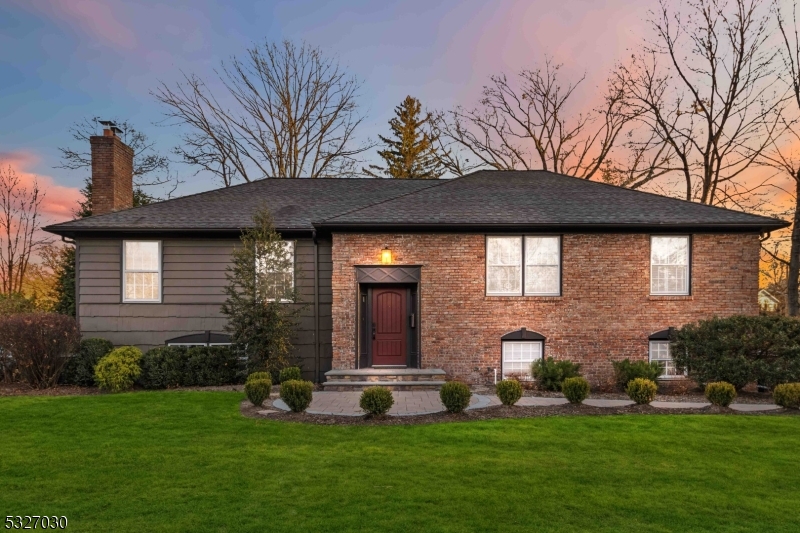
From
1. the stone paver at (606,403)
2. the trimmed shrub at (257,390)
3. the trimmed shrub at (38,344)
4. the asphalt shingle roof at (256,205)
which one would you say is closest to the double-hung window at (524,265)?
the stone paver at (606,403)

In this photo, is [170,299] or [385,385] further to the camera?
[170,299]

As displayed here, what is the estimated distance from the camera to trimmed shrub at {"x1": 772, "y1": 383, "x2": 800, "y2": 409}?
8.49 meters

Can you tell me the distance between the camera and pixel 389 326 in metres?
12.1

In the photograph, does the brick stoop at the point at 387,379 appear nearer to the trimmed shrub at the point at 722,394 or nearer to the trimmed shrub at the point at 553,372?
the trimmed shrub at the point at 553,372

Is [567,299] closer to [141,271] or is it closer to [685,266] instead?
[685,266]

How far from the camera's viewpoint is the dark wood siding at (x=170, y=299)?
12.5m

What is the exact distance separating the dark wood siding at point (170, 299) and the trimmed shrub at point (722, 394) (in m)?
8.53

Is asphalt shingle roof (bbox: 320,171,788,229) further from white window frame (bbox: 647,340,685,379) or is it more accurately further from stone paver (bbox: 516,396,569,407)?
stone paver (bbox: 516,396,569,407)

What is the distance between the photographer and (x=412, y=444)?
6613 millimetres

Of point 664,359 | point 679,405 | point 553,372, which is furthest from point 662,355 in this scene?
point 553,372

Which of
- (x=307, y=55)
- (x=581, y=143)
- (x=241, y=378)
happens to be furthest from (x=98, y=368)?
(x=581, y=143)

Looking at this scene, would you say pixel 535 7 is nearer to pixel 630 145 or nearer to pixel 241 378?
pixel 630 145

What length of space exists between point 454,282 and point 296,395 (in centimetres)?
505

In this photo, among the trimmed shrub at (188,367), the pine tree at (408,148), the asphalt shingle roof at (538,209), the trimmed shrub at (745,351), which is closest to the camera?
the trimmed shrub at (745,351)
